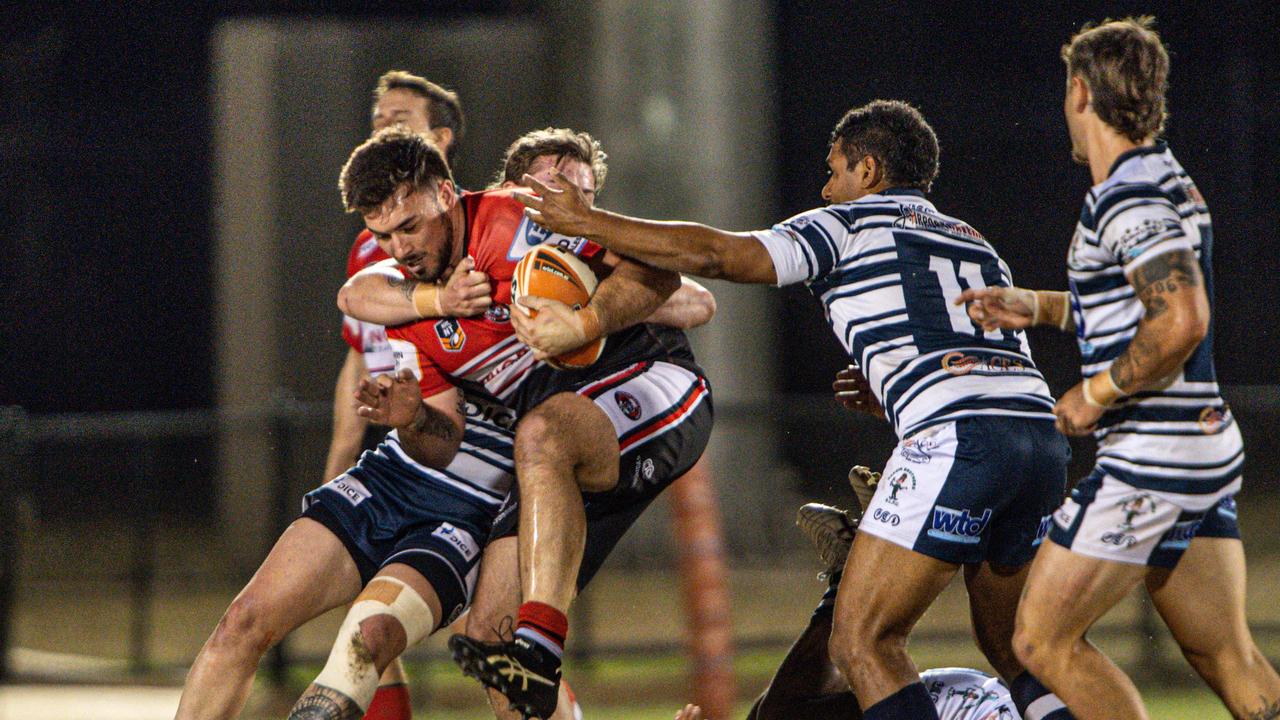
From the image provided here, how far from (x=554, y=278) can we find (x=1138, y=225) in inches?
58.0

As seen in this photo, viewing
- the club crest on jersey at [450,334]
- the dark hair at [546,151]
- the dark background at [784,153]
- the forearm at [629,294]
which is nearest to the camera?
the forearm at [629,294]

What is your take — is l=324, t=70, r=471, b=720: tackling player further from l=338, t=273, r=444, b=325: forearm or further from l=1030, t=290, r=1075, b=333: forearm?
l=1030, t=290, r=1075, b=333: forearm

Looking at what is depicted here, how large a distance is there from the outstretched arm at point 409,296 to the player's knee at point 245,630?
89 cm

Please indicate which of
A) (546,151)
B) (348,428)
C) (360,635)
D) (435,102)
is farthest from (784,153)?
(360,635)

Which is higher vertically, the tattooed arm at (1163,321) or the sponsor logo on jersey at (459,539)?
the tattooed arm at (1163,321)

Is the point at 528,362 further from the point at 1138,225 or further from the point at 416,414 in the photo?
the point at 1138,225

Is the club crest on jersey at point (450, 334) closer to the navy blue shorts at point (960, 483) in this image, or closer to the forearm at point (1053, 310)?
the navy blue shorts at point (960, 483)

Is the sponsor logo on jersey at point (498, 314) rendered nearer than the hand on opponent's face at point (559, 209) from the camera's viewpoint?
No

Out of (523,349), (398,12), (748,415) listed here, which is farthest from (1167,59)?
(398,12)

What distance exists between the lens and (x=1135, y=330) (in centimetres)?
354

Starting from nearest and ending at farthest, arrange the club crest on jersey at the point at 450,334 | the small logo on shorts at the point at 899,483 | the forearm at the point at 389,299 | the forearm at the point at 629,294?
the small logo on shorts at the point at 899,483 < the forearm at the point at 629,294 < the forearm at the point at 389,299 < the club crest on jersey at the point at 450,334

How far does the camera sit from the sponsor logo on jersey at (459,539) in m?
4.48

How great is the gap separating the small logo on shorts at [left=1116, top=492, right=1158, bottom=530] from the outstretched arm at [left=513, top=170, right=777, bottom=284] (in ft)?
3.29

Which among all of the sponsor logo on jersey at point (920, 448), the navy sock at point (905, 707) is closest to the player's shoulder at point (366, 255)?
Answer: the sponsor logo on jersey at point (920, 448)
